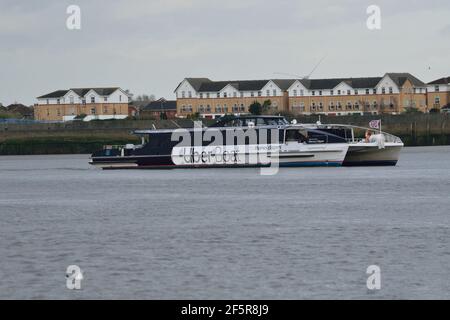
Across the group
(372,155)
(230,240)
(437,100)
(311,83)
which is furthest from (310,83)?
A: (230,240)

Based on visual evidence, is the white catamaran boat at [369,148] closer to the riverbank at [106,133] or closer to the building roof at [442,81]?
the riverbank at [106,133]

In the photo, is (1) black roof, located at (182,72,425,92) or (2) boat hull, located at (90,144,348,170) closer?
(2) boat hull, located at (90,144,348,170)

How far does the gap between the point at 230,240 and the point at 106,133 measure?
96303mm

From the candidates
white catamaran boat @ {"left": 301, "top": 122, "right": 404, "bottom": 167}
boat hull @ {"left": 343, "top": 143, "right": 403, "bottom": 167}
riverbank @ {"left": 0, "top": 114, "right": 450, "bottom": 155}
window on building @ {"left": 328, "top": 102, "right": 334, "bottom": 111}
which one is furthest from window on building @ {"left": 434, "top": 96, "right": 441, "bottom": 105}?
boat hull @ {"left": 343, "top": 143, "right": 403, "bottom": 167}

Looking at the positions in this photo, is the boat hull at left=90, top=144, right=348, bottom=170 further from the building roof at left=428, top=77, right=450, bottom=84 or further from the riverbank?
the building roof at left=428, top=77, right=450, bottom=84

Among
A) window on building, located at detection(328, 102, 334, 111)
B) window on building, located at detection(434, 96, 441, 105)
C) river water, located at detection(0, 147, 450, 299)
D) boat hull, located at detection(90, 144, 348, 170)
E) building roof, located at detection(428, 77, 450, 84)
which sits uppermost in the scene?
building roof, located at detection(428, 77, 450, 84)

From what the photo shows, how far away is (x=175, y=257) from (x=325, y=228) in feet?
24.6

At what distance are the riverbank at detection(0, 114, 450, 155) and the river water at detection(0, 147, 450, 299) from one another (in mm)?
65111

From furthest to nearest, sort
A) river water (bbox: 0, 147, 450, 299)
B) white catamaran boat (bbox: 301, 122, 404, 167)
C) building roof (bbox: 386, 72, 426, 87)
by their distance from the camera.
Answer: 1. building roof (bbox: 386, 72, 426, 87)
2. white catamaran boat (bbox: 301, 122, 404, 167)
3. river water (bbox: 0, 147, 450, 299)

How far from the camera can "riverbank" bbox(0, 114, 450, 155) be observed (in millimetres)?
121000

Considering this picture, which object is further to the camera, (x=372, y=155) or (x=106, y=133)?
(x=106, y=133)

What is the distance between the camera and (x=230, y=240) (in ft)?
103

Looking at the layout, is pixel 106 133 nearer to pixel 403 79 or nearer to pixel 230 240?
pixel 403 79
